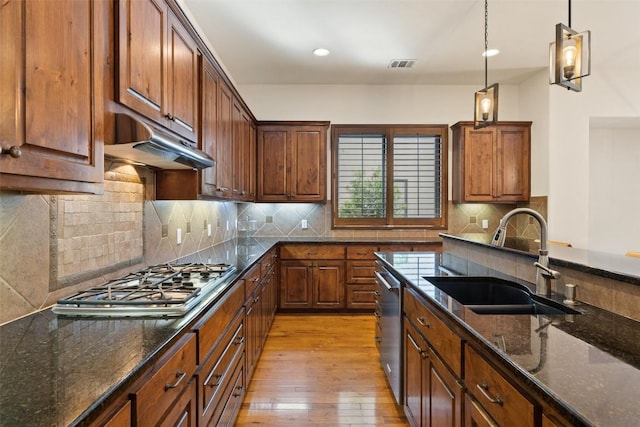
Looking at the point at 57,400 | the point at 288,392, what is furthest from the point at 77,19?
the point at 288,392

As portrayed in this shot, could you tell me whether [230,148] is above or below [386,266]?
above

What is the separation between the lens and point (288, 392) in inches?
102

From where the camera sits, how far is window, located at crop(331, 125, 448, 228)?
196 inches

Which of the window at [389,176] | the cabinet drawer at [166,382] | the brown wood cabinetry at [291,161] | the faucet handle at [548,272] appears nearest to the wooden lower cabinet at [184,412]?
the cabinet drawer at [166,382]

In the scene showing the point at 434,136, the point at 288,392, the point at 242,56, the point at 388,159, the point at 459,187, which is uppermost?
the point at 242,56

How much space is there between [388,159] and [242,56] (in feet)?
7.66

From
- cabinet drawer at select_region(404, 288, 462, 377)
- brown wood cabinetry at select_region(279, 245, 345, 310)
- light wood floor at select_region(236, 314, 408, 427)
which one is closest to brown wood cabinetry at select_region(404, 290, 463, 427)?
cabinet drawer at select_region(404, 288, 462, 377)

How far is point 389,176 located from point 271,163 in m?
1.67

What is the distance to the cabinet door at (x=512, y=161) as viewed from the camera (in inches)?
183

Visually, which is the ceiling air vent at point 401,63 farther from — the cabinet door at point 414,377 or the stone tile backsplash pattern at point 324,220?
the cabinet door at point 414,377

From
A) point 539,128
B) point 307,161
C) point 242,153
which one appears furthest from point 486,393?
→ point 539,128

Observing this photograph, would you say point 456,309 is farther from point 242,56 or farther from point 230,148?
point 242,56

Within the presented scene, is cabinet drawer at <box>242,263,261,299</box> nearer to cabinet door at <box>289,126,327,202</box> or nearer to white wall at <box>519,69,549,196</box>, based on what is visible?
cabinet door at <box>289,126,327,202</box>

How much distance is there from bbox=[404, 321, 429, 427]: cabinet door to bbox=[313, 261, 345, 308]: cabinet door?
228cm
